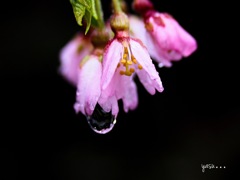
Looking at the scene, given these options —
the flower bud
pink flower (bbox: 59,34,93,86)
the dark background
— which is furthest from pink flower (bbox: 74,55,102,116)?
the dark background

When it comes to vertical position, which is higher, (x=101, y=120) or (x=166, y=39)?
(x=166, y=39)

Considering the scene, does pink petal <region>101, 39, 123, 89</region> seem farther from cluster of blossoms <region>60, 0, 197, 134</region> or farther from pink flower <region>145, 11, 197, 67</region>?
pink flower <region>145, 11, 197, 67</region>

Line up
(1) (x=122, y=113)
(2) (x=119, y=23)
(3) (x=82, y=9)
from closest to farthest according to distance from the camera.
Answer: (3) (x=82, y=9) < (2) (x=119, y=23) < (1) (x=122, y=113)

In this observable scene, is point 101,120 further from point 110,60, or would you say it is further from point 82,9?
point 82,9

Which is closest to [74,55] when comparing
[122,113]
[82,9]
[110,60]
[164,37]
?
[164,37]

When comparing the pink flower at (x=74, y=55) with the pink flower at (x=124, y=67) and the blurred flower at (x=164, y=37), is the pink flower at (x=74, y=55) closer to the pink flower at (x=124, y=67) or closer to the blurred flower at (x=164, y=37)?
the blurred flower at (x=164, y=37)

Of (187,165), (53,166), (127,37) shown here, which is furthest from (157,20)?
(53,166)
